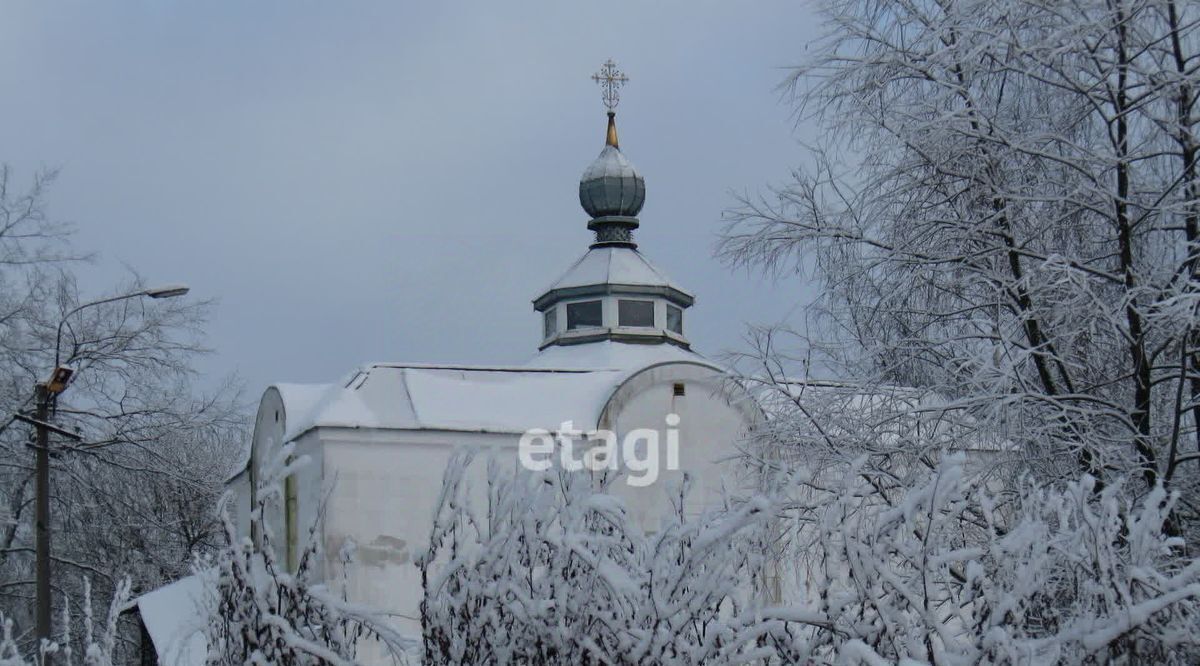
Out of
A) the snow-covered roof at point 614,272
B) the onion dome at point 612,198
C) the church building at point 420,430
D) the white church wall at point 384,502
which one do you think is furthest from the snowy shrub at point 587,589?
the onion dome at point 612,198

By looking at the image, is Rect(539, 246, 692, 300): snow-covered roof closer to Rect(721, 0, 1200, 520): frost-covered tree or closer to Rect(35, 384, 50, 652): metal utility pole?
Rect(35, 384, 50, 652): metal utility pole

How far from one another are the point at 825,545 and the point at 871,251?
16.5 feet

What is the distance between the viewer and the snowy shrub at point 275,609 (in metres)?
6.56

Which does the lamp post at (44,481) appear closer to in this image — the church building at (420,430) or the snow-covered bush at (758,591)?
the church building at (420,430)

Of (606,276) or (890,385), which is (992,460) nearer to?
(890,385)

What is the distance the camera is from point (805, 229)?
10945mm

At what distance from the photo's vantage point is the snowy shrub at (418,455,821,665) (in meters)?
6.25

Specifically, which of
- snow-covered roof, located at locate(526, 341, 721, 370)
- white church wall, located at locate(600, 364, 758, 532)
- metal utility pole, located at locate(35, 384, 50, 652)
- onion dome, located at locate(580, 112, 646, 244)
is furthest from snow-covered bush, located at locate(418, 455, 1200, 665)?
onion dome, located at locate(580, 112, 646, 244)

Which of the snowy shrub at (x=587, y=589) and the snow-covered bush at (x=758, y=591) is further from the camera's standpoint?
the snowy shrub at (x=587, y=589)

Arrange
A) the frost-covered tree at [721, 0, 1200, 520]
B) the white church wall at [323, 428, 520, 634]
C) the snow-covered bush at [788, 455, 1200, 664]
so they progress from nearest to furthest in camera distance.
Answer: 1. the snow-covered bush at [788, 455, 1200, 664]
2. the frost-covered tree at [721, 0, 1200, 520]
3. the white church wall at [323, 428, 520, 634]

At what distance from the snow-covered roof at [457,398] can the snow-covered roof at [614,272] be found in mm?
9789

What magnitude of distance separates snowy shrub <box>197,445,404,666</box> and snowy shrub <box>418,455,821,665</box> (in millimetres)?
321

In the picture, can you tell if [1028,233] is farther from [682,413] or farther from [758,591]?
[682,413]

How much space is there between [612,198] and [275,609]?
31697 mm
